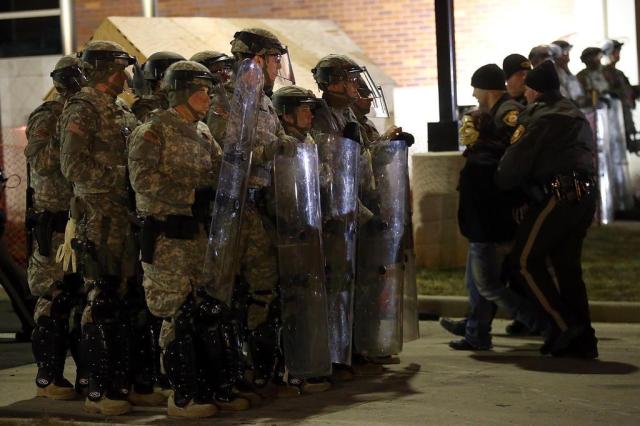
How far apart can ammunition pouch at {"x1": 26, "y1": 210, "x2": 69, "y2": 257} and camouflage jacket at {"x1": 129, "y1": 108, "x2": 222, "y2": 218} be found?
0.91 m

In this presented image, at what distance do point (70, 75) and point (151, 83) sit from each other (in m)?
0.55

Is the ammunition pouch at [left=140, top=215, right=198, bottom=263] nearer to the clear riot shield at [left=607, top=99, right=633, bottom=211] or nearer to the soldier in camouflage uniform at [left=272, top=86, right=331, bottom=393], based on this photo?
the soldier in camouflage uniform at [left=272, top=86, right=331, bottom=393]

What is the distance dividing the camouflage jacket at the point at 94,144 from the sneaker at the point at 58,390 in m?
1.18

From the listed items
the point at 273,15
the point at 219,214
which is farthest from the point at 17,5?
the point at 219,214

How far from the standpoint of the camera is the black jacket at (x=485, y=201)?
934 centimetres

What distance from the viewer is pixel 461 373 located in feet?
28.3

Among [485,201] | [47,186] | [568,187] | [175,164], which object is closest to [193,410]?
[175,164]

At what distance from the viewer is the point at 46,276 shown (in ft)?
26.7

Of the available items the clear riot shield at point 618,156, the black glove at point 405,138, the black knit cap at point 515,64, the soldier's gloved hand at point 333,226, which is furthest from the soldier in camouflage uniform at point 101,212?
the clear riot shield at point 618,156

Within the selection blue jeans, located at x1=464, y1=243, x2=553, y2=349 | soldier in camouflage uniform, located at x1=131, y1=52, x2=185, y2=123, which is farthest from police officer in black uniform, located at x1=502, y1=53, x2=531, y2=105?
soldier in camouflage uniform, located at x1=131, y1=52, x2=185, y2=123

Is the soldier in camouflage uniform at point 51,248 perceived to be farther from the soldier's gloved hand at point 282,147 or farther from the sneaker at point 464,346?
the sneaker at point 464,346

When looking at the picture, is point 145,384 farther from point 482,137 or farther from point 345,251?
point 482,137

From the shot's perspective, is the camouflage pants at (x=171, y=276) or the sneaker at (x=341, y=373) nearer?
the camouflage pants at (x=171, y=276)

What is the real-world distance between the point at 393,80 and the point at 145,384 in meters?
10.8
